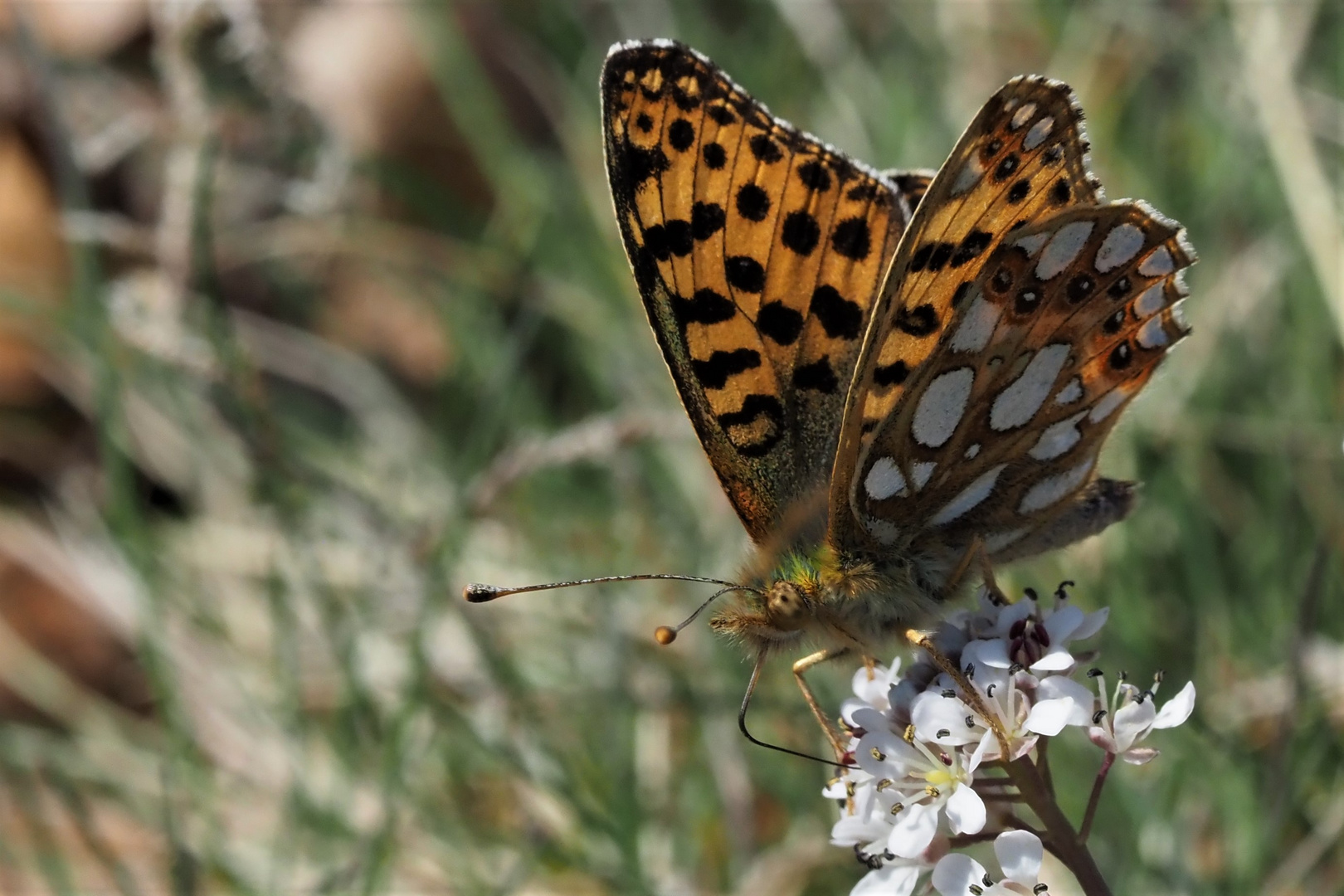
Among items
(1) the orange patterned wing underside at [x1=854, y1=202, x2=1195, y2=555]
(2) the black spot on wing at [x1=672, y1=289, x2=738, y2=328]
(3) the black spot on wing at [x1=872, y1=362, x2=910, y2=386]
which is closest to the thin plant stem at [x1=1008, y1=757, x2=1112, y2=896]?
(1) the orange patterned wing underside at [x1=854, y1=202, x2=1195, y2=555]

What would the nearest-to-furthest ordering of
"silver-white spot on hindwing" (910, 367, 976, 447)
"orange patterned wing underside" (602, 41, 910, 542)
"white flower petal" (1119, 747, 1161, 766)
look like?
"white flower petal" (1119, 747, 1161, 766)
"silver-white spot on hindwing" (910, 367, 976, 447)
"orange patterned wing underside" (602, 41, 910, 542)

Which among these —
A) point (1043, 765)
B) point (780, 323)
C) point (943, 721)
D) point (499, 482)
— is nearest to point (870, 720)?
point (943, 721)

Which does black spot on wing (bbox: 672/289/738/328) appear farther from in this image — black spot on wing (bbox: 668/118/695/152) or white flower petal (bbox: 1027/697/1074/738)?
white flower petal (bbox: 1027/697/1074/738)

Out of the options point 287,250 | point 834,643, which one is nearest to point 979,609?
point 834,643

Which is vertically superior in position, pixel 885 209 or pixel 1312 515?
pixel 885 209

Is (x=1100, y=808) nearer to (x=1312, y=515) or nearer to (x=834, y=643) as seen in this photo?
(x=834, y=643)

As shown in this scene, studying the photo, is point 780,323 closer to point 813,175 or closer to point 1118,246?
point 813,175
